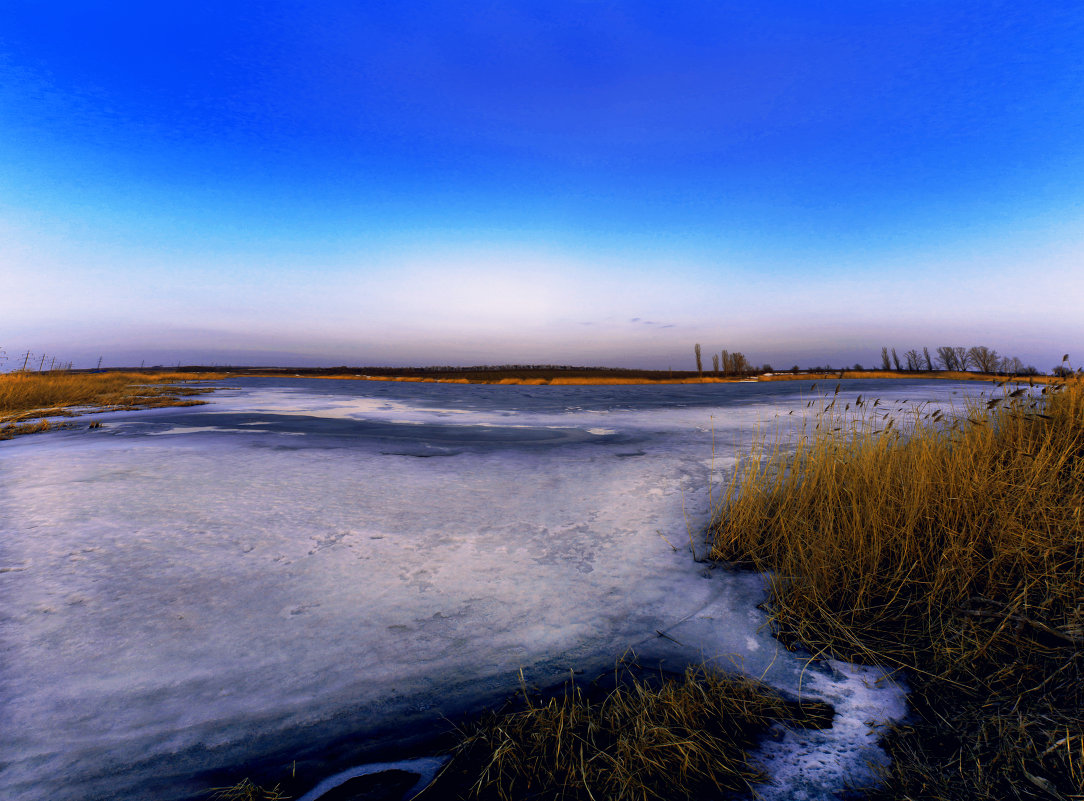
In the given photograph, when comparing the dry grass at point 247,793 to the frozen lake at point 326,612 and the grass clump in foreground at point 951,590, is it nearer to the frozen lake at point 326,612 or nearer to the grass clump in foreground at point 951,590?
the frozen lake at point 326,612

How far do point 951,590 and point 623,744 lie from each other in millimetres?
2351

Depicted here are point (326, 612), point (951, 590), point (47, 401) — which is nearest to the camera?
point (951, 590)

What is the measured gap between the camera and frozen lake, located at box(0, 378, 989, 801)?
1998mm

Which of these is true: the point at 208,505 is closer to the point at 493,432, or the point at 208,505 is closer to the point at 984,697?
the point at 493,432

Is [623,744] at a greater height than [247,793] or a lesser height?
greater

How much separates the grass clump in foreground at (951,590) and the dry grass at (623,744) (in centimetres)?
53

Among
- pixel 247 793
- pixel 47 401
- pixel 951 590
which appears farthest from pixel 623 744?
pixel 47 401

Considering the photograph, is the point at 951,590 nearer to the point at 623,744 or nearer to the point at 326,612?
the point at 623,744

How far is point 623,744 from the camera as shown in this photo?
1788mm

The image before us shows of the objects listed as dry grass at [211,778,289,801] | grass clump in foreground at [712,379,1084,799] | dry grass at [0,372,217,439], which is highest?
dry grass at [0,372,217,439]

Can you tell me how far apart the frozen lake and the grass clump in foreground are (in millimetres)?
230

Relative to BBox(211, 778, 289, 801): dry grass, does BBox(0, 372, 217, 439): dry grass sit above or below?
above

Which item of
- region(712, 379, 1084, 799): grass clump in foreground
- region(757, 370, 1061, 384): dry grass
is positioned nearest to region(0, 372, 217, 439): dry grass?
region(712, 379, 1084, 799): grass clump in foreground

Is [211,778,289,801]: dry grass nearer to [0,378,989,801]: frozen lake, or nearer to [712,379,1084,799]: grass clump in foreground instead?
[0,378,989,801]: frozen lake
